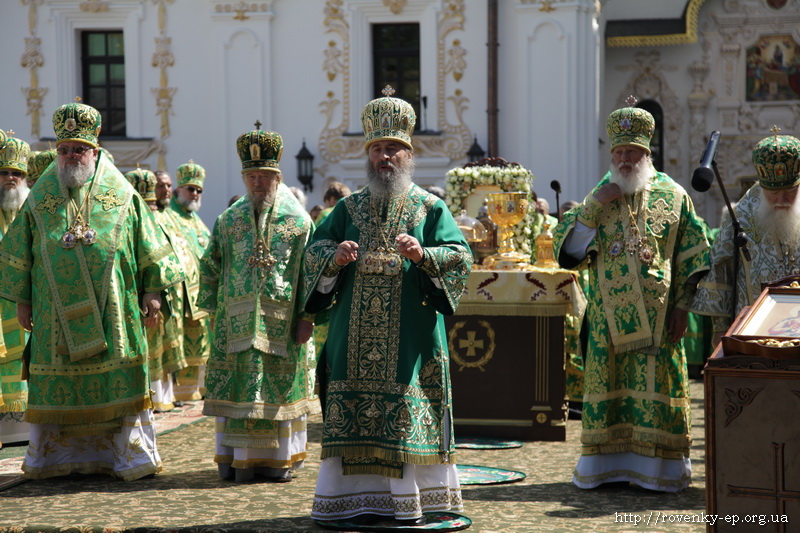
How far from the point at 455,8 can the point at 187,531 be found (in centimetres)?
1426

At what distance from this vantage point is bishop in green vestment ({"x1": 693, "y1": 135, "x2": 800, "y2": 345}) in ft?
19.7

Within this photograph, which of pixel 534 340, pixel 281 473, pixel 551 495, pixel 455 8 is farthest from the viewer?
pixel 455 8

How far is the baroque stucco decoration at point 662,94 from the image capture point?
71.8 feet

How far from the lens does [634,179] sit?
677 centimetres

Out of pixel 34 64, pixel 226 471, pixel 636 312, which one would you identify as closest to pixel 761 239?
pixel 636 312

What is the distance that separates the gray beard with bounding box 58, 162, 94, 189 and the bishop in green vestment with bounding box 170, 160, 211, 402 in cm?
306

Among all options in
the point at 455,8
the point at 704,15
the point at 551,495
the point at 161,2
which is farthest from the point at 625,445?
the point at 704,15

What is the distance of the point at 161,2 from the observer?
19625 mm

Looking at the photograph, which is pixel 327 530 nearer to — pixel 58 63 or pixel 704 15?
pixel 58 63

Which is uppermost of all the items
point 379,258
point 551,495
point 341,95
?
point 341,95

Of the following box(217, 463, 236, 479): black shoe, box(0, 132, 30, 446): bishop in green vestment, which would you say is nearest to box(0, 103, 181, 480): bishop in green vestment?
box(217, 463, 236, 479): black shoe

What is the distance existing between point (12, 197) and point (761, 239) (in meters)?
4.82

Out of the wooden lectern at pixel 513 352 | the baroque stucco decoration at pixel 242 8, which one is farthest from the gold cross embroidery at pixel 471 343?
the baroque stucco decoration at pixel 242 8

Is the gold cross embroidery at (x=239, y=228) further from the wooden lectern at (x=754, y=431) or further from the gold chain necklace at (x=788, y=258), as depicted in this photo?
the wooden lectern at (x=754, y=431)
